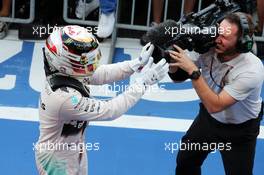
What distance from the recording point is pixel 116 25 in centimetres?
618

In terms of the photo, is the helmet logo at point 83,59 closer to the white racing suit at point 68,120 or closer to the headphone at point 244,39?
the white racing suit at point 68,120

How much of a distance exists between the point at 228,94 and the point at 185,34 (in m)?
0.44

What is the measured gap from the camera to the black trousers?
3.53 m

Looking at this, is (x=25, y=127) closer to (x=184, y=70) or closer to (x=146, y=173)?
(x=146, y=173)

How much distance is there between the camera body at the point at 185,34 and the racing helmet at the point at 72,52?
36 centimetres

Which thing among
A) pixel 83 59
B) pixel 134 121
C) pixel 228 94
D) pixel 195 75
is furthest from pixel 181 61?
pixel 134 121

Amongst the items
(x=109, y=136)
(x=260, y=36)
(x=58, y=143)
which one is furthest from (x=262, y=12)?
(x=58, y=143)

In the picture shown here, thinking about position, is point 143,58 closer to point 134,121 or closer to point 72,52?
point 72,52

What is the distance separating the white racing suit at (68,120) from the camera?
9.78 feet

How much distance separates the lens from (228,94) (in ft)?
10.8

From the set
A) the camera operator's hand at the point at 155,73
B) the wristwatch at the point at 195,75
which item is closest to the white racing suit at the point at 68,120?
the camera operator's hand at the point at 155,73

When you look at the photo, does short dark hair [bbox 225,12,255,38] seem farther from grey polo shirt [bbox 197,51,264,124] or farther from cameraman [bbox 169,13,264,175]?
grey polo shirt [bbox 197,51,264,124]

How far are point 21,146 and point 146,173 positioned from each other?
38.1 inches

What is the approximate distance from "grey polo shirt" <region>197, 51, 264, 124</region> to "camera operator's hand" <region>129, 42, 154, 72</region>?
423 millimetres
